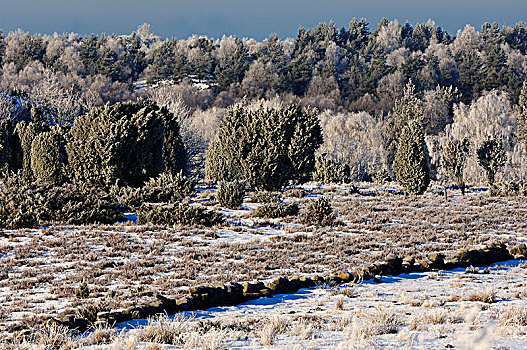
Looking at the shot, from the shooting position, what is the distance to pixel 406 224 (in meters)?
19.1

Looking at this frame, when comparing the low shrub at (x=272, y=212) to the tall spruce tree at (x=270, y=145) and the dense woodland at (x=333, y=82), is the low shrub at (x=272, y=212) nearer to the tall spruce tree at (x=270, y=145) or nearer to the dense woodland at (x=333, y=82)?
the tall spruce tree at (x=270, y=145)

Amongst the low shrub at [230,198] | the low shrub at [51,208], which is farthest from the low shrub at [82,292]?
the low shrub at [230,198]

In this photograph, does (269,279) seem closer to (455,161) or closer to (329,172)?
(455,161)

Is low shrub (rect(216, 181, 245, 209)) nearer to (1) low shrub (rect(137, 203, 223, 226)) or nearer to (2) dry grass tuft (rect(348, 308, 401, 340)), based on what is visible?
(1) low shrub (rect(137, 203, 223, 226))

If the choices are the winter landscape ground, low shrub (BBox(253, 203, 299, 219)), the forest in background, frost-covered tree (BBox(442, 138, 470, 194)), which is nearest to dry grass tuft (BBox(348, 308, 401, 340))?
the winter landscape ground

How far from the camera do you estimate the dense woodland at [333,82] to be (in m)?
58.6

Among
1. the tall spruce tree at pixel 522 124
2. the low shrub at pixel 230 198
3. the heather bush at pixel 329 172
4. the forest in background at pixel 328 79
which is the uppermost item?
the forest in background at pixel 328 79

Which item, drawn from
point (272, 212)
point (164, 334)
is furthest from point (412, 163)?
point (164, 334)

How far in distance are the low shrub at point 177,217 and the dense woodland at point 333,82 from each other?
30.0 m

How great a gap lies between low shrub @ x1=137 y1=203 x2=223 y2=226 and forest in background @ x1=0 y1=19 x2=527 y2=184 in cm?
3917

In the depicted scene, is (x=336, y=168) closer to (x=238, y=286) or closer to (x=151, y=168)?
(x=151, y=168)

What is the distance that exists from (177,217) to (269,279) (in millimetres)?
8208

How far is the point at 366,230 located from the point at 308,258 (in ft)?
19.3

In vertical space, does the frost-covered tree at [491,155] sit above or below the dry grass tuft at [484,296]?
above
